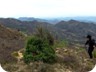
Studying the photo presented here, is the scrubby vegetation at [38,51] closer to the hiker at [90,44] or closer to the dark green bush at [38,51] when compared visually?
the dark green bush at [38,51]

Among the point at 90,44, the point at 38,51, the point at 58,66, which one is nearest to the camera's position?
the point at 58,66

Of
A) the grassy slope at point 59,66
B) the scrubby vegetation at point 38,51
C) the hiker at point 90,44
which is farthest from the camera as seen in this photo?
the hiker at point 90,44

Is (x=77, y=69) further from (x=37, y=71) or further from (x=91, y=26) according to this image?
(x=91, y=26)

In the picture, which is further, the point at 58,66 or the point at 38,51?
the point at 38,51

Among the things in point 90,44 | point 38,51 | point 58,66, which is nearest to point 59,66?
point 58,66

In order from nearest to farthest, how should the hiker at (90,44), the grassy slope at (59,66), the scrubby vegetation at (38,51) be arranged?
the grassy slope at (59,66) → the scrubby vegetation at (38,51) → the hiker at (90,44)

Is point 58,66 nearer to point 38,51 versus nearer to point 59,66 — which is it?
point 59,66

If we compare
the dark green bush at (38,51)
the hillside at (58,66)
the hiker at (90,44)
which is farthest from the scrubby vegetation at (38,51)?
the hiker at (90,44)

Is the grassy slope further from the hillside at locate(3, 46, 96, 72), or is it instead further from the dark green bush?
the dark green bush
